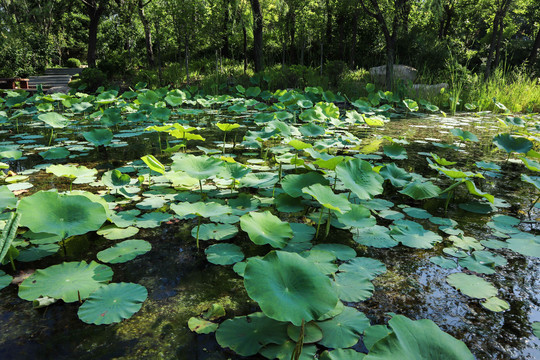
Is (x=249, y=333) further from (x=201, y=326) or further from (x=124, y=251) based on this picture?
(x=124, y=251)

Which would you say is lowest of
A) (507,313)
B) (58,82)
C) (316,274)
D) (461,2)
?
(507,313)

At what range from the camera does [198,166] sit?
214 centimetres

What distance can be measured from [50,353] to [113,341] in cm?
18

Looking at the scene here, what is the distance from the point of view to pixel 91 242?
178 cm

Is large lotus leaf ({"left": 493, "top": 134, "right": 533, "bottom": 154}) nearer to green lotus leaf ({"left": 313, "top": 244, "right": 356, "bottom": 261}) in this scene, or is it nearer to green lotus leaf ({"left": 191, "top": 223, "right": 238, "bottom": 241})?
green lotus leaf ({"left": 313, "top": 244, "right": 356, "bottom": 261})

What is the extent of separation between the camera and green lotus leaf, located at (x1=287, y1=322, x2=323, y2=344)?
3.54ft

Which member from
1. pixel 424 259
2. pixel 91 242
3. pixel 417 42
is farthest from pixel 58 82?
pixel 424 259

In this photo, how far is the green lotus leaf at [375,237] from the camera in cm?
176

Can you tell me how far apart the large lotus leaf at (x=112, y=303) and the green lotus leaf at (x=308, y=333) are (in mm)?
563

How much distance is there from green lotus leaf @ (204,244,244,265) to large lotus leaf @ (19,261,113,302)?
44 cm

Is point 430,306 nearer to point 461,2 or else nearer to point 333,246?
point 333,246

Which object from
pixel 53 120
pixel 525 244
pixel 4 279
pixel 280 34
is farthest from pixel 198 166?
pixel 280 34

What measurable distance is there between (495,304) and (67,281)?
168 cm

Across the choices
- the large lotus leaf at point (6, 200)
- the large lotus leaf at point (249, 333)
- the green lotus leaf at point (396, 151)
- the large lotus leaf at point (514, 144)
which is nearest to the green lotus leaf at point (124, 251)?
the large lotus leaf at point (6, 200)
